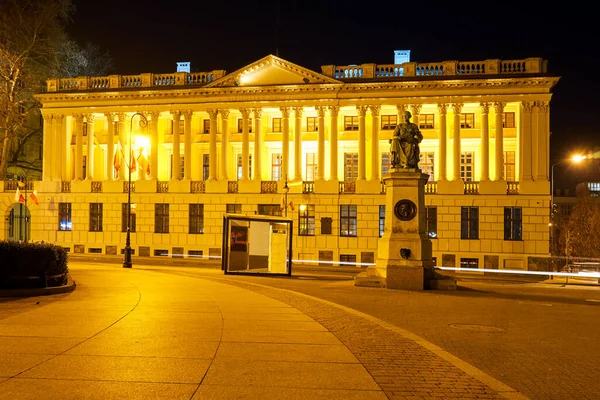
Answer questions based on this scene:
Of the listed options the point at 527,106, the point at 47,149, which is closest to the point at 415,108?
the point at 527,106

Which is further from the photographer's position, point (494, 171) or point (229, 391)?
point (494, 171)

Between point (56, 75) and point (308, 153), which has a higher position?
point (56, 75)

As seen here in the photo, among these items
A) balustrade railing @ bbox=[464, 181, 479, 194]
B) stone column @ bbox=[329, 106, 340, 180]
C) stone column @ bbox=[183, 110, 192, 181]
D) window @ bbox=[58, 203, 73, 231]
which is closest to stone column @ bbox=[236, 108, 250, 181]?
stone column @ bbox=[183, 110, 192, 181]

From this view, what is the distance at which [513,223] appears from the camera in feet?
151

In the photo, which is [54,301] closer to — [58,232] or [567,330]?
[567,330]

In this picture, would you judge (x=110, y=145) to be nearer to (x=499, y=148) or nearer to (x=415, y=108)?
(x=415, y=108)

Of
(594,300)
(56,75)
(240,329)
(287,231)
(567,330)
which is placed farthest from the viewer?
(56,75)

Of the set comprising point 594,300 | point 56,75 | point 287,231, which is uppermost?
point 56,75

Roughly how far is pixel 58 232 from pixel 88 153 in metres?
7.70

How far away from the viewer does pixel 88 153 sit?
172ft

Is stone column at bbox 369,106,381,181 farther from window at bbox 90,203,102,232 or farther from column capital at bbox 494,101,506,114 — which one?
window at bbox 90,203,102,232

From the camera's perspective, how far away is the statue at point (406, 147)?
72.5 feet

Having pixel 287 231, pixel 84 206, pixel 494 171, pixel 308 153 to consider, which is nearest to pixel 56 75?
pixel 84 206

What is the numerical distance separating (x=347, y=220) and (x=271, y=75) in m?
14.0
